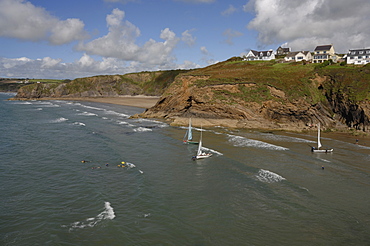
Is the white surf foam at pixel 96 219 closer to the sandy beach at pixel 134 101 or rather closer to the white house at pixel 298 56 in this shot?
the white house at pixel 298 56

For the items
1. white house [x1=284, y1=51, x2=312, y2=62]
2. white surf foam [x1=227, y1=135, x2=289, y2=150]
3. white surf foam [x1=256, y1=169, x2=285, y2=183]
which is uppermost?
white house [x1=284, y1=51, x2=312, y2=62]

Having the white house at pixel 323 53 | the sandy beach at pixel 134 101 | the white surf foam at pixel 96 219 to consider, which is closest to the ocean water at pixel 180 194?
the white surf foam at pixel 96 219

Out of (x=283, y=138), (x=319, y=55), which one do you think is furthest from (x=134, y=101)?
(x=283, y=138)

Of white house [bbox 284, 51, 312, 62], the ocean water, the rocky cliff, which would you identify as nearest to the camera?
the ocean water

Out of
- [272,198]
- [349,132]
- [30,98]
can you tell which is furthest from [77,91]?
[272,198]

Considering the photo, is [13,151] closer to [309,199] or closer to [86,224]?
[86,224]

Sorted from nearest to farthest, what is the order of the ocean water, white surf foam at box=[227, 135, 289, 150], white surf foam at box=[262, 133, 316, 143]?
the ocean water
white surf foam at box=[227, 135, 289, 150]
white surf foam at box=[262, 133, 316, 143]

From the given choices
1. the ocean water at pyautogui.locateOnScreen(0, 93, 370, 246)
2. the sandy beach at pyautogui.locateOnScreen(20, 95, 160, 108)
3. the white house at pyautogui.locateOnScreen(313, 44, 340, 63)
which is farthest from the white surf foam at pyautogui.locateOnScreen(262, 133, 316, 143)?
the sandy beach at pyautogui.locateOnScreen(20, 95, 160, 108)

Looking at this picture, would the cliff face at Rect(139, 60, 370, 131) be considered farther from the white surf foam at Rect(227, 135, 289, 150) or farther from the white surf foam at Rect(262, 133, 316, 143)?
the white surf foam at Rect(227, 135, 289, 150)
